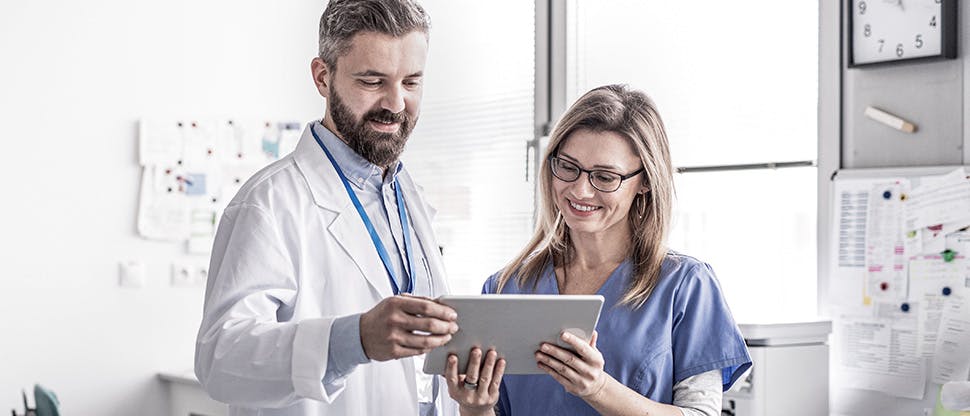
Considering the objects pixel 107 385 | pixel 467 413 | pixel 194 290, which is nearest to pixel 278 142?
pixel 194 290

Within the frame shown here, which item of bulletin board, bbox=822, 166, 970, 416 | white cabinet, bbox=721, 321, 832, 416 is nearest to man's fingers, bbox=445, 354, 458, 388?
white cabinet, bbox=721, 321, 832, 416

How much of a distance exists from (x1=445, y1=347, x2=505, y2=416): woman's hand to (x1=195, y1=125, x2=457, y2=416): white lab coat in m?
0.16

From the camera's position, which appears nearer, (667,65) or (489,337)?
(489,337)

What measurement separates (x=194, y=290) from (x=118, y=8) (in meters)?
1.07

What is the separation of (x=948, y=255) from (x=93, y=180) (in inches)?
108

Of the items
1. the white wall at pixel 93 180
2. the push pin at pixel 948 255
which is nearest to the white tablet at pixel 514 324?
the push pin at pixel 948 255

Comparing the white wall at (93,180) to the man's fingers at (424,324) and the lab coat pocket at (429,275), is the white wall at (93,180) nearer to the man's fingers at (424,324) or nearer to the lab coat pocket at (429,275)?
the lab coat pocket at (429,275)

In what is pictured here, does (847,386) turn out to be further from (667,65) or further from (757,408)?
(667,65)

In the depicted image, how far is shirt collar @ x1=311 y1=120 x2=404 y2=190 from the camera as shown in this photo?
1.67 meters

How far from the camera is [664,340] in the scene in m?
1.66

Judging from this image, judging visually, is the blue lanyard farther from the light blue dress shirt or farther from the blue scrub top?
the blue scrub top

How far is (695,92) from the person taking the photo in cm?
316

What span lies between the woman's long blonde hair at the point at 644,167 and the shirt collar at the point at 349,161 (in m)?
0.31

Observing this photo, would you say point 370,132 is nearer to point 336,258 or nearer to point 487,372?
point 336,258
